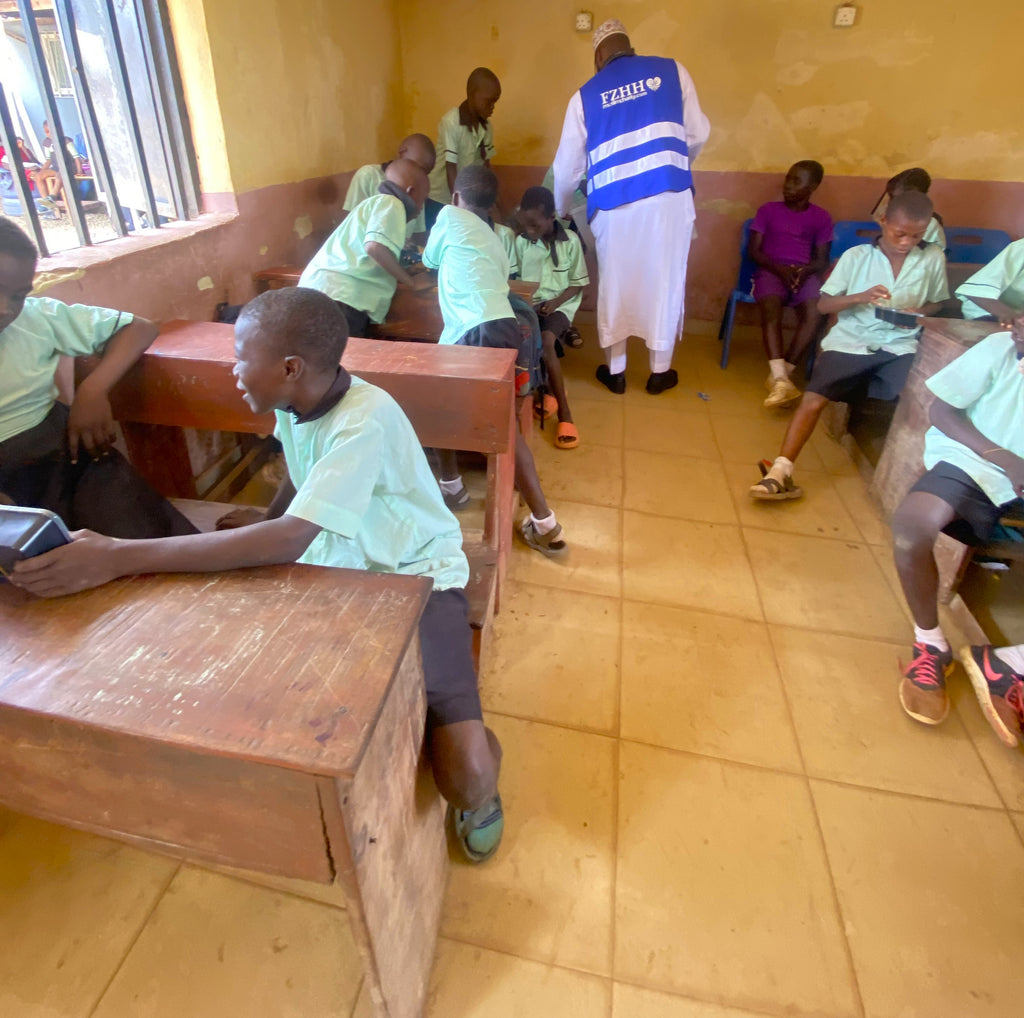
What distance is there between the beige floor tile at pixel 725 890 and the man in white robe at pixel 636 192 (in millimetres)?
2628

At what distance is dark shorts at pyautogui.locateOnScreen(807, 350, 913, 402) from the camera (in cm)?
274

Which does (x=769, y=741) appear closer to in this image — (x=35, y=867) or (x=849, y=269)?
(x=35, y=867)

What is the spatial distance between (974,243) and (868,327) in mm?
1903

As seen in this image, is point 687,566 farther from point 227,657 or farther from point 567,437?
point 227,657

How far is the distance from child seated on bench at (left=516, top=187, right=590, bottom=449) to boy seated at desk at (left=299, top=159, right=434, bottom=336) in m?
0.82

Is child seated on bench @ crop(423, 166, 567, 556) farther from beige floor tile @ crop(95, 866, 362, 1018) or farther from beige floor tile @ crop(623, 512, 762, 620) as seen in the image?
beige floor tile @ crop(95, 866, 362, 1018)

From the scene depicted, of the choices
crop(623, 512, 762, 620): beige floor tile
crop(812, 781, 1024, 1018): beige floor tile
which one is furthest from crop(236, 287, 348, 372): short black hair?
crop(812, 781, 1024, 1018): beige floor tile

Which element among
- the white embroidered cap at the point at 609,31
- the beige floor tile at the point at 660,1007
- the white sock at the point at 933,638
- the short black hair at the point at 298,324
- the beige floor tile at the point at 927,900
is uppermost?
the white embroidered cap at the point at 609,31

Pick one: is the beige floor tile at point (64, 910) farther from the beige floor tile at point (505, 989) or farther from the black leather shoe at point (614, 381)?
the black leather shoe at point (614, 381)

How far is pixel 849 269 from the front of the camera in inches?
109

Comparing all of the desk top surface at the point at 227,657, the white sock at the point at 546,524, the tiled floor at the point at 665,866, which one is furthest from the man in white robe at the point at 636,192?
the desk top surface at the point at 227,657

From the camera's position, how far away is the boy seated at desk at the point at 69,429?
1492mm

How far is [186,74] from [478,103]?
74.6 inches

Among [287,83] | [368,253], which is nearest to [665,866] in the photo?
[368,253]
